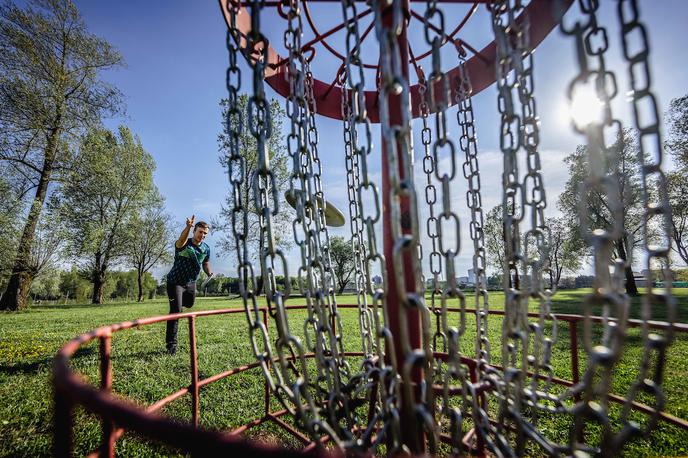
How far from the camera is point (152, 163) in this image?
22.0 meters

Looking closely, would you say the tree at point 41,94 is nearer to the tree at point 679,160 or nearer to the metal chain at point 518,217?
the metal chain at point 518,217

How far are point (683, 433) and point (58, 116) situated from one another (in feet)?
66.2

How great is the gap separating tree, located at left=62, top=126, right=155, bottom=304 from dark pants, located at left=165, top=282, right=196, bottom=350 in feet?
50.4

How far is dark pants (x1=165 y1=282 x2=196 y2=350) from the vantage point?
4613 mm

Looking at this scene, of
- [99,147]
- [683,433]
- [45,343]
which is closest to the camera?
[683,433]

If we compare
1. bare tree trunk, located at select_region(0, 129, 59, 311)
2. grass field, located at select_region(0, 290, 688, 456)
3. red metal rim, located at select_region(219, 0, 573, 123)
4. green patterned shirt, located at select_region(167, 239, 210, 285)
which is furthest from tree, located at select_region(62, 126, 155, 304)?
red metal rim, located at select_region(219, 0, 573, 123)

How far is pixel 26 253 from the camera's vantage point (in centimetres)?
1325

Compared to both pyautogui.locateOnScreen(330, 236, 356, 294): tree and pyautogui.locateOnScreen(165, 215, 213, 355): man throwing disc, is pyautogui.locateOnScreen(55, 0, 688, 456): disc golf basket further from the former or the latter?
pyautogui.locateOnScreen(330, 236, 356, 294): tree

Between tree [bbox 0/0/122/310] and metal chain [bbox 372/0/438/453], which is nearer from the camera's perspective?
metal chain [bbox 372/0/438/453]

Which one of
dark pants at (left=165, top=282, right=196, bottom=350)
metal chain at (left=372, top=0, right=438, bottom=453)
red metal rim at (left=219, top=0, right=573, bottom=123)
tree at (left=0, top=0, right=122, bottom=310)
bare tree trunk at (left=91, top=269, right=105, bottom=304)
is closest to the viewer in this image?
metal chain at (left=372, top=0, right=438, bottom=453)

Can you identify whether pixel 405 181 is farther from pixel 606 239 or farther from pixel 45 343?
pixel 45 343

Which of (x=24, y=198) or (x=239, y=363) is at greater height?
(x=24, y=198)

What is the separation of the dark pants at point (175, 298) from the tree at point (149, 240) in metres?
20.0

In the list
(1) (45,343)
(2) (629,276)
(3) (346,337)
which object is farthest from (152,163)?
(2) (629,276)
